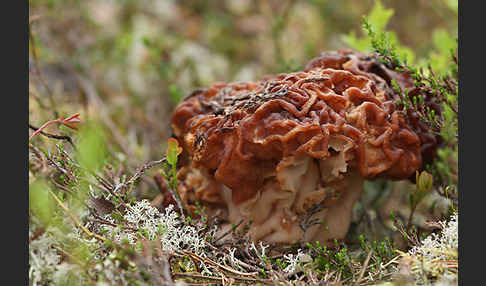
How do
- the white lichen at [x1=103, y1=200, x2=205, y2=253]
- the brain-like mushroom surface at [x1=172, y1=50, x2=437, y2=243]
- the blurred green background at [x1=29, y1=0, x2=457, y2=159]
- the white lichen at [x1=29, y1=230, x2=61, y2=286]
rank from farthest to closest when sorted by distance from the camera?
the blurred green background at [x1=29, y1=0, x2=457, y2=159] < the brain-like mushroom surface at [x1=172, y1=50, x2=437, y2=243] < the white lichen at [x1=103, y1=200, x2=205, y2=253] < the white lichen at [x1=29, y1=230, x2=61, y2=286]

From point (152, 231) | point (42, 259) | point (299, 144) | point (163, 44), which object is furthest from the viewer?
point (163, 44)

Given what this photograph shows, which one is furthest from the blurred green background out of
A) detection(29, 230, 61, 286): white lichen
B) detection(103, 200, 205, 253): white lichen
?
detection(29, 230, 61, 286): white lichen

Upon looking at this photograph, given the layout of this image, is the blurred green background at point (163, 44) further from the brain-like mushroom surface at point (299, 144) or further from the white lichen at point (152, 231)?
the white lichen at point (152, 231)

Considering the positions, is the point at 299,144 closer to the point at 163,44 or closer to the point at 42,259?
the point at 42,259

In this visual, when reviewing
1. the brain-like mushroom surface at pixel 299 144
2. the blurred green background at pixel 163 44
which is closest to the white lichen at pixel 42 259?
the brain-like mushroom surface at pixel 299 144

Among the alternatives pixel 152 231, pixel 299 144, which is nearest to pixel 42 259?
pixel 152 231

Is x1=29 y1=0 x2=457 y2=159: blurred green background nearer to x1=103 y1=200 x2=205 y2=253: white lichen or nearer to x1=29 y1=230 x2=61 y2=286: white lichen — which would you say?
x1=103 y1=200 x2=205 y2=253: white lichen

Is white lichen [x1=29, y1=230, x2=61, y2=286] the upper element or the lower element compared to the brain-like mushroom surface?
lower

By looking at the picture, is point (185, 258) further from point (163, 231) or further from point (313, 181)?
point (313, 181)
